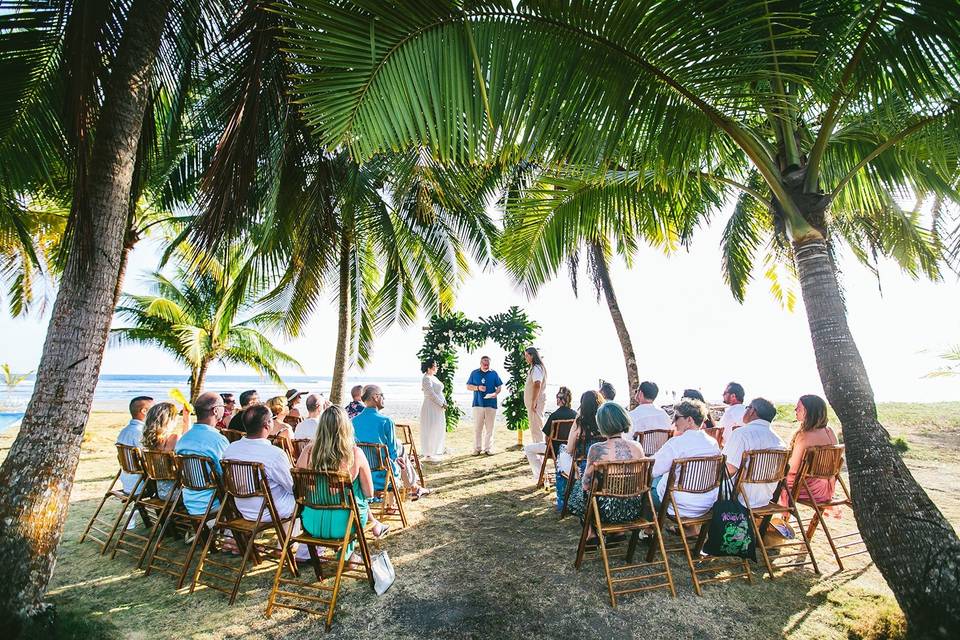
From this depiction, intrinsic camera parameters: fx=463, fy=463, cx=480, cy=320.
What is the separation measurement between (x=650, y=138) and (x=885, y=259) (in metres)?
8.70

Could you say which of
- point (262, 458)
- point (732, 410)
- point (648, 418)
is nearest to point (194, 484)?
point (262, 458)

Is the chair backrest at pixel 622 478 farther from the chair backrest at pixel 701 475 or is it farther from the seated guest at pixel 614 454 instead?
the chair backrest at pixel 701 475

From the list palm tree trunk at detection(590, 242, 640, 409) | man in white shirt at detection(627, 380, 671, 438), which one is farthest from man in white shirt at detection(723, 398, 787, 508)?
palm tree trunk at detection(590, 242, 640, 409)

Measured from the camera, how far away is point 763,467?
395 centimetres

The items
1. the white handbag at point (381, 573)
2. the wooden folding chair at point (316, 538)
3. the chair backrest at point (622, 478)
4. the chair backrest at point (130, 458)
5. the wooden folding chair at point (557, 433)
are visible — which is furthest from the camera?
the wooden folding chair at point (557, 433)

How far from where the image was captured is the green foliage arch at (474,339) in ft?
34.7

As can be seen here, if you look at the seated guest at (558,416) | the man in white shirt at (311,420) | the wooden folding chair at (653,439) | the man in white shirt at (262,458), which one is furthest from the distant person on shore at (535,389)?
the man in white shirt at (262,458)

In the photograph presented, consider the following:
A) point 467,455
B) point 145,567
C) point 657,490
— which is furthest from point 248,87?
point 467,455

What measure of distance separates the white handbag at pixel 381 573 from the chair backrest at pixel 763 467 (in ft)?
9.96

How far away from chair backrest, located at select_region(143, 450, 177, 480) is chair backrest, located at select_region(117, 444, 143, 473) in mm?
379

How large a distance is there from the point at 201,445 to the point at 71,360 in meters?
1.41

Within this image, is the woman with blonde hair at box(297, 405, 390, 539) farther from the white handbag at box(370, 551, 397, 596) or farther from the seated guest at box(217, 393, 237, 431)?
the seated guest at box(217, 393, 237, 431)

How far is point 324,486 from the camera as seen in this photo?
3.62m

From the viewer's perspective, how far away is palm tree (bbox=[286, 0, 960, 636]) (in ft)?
8.62
